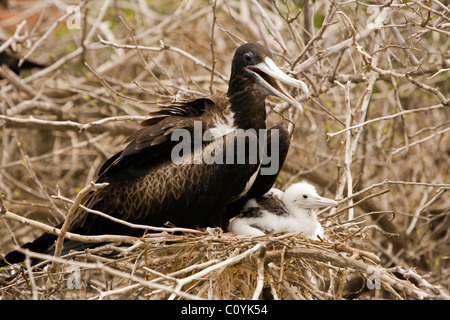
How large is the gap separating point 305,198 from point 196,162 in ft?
2.14

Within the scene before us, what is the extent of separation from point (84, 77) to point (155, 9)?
1662mm

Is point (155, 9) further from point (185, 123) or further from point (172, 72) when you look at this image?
point (185, 123)

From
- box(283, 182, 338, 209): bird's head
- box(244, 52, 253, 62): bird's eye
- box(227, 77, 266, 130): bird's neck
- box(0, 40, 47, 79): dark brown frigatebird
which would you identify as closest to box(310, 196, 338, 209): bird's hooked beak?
box(283, 182, 338, 209): bird's head

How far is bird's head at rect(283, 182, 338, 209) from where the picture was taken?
12.4ft

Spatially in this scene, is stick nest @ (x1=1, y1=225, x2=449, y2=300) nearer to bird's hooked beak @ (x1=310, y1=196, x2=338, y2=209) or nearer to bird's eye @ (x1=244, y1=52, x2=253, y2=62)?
bird's hooked beak @ (x1=310, y1=196, x2=338, y2=209)

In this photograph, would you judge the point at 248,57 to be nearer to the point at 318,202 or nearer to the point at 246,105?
the point at 246,105

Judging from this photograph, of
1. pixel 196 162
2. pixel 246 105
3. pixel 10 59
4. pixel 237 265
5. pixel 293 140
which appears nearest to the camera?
pixel 237 265

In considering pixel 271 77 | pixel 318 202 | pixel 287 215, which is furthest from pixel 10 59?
pixel 318 202

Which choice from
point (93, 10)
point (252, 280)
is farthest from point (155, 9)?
point (252, 280)

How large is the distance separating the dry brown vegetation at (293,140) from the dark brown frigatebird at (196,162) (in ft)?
0.61

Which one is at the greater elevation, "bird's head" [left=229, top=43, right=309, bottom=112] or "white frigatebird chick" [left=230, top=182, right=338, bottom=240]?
"bird's head" [left=229, top=43, right=309, bottom=112]

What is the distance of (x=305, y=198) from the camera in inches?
149

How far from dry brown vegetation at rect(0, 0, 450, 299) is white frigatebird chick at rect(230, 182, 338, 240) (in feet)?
0.38

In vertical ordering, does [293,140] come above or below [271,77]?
below
